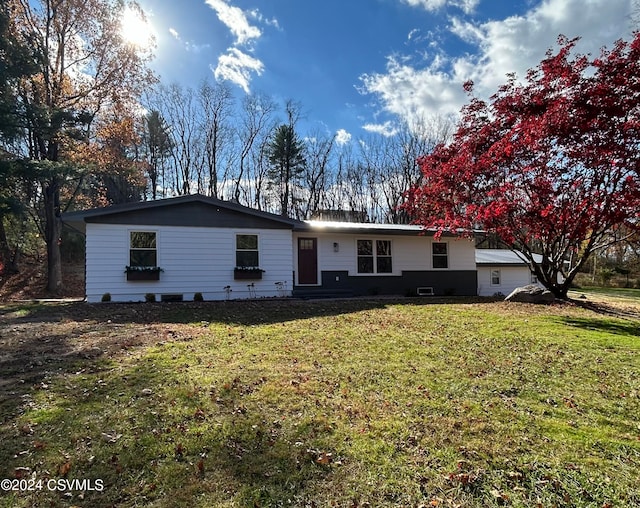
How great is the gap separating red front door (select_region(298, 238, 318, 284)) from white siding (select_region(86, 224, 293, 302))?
643 mm

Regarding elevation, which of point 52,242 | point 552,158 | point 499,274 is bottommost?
point 499,274

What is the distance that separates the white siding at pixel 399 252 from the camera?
14.0m

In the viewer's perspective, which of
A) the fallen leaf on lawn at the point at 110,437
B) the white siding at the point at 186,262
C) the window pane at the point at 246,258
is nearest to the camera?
the fallen leaf on lawn at the point at 110,437

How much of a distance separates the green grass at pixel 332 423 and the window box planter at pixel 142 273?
5.30 metres

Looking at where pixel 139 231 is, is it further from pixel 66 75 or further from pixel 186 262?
pixel 66 75

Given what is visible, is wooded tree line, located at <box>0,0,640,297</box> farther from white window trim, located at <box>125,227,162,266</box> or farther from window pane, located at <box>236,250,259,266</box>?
window pane, located at <box>236,250,259,266</box>

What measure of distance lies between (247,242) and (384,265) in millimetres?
5639

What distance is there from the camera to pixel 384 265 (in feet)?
49.2

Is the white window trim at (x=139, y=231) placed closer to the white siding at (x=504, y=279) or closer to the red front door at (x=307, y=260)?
the red front door at (x=307, y=260)

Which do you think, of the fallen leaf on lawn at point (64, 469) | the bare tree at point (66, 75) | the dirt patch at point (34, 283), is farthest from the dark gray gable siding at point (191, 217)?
the fallen leaf on lawn at point (64, 469)

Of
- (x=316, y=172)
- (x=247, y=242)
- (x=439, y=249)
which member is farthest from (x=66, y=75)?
(x=439, y=249)

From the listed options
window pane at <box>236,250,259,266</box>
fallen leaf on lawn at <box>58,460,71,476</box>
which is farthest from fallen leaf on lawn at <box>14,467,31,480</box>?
window pane at <box>236,250,259,266</box>

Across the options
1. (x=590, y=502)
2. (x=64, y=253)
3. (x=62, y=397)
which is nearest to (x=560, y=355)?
(x=590, y=502)

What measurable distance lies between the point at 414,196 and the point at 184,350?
9.83 m
